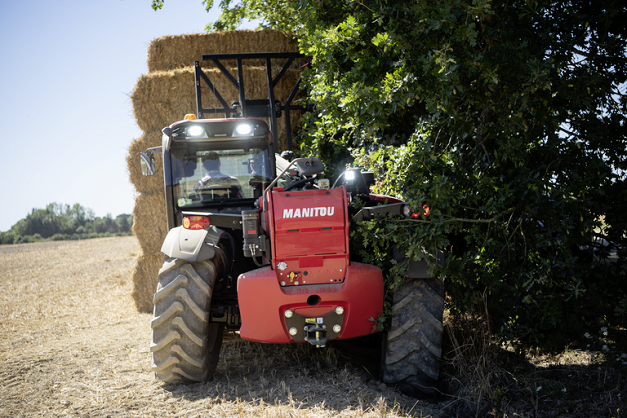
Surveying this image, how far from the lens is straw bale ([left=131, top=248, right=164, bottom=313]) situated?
8.30 metres

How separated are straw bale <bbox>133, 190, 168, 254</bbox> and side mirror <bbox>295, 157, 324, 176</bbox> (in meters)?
5.26

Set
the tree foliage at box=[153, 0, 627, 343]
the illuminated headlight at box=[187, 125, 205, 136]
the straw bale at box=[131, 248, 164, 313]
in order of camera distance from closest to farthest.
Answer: the tree foliage at box=[153, 0, 627, 343], the illuminated headlight at box=[187, 125, 205, 136], the straw bale at box=[131, 248, 164, 313]

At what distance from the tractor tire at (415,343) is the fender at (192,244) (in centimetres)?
151

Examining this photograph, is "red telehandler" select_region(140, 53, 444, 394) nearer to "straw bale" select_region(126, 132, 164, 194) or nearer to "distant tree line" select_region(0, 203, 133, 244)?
"straw bale" select_region(126, 132, 164, 194)

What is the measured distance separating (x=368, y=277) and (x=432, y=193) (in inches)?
32.1

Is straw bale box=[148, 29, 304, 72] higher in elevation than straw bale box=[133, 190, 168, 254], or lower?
higher

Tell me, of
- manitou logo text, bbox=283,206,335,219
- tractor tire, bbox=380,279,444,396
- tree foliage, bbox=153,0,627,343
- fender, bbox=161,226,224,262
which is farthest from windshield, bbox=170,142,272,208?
tractor tire, bbox=380,279,444,396

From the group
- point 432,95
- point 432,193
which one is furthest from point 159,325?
point 432,95

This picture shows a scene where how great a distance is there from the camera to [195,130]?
4918 millimetres

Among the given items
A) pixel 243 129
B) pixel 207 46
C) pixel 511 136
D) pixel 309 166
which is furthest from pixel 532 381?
pixel 207 46

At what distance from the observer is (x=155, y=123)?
27.6 feet

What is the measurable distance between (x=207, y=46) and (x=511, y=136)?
21.1 feet

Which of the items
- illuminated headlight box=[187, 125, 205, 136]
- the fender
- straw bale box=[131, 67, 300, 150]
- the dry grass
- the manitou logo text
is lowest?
the dry grass

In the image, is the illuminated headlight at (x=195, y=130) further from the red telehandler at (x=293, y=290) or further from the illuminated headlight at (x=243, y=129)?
the red telehandler at (x=293, y=290)
